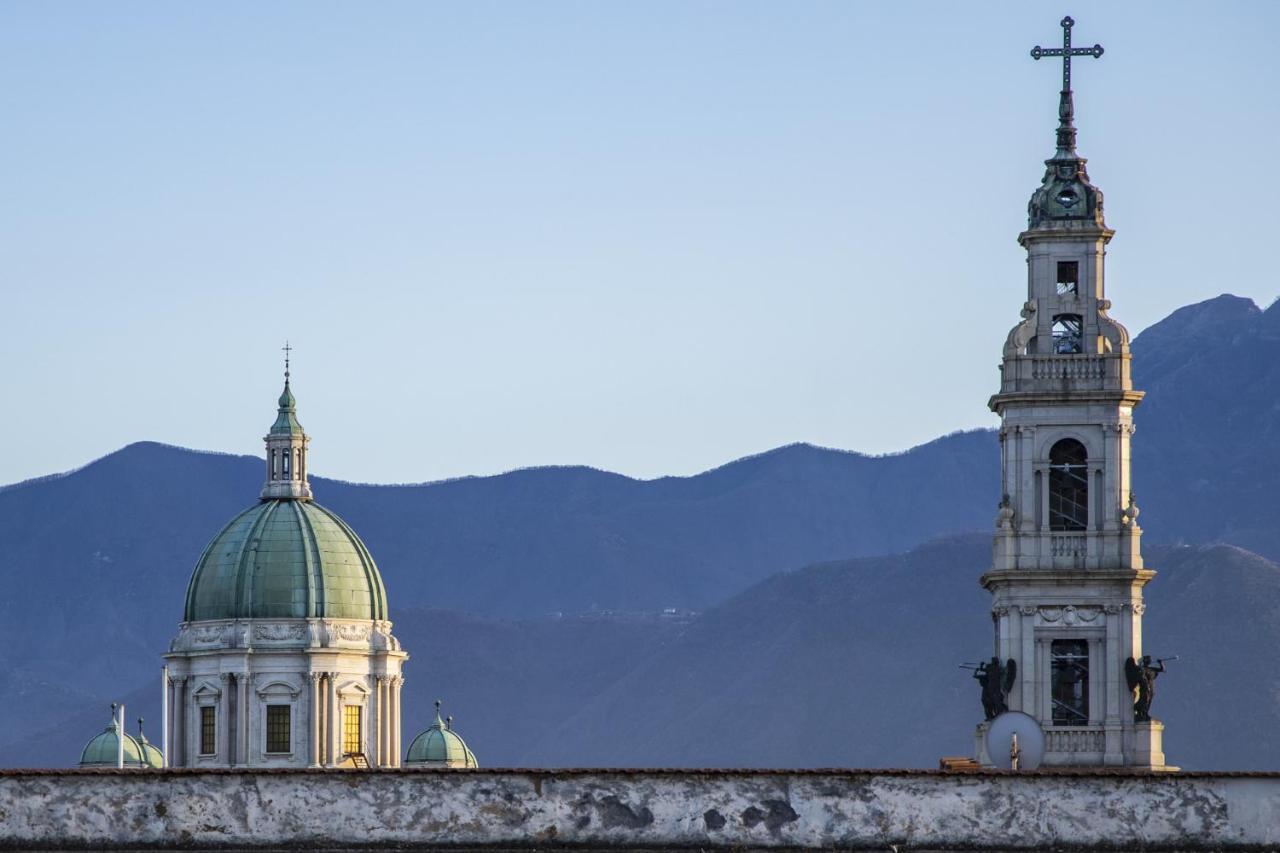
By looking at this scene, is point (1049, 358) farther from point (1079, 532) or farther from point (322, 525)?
point (322, 525)

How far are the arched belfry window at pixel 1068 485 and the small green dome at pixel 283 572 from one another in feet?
224

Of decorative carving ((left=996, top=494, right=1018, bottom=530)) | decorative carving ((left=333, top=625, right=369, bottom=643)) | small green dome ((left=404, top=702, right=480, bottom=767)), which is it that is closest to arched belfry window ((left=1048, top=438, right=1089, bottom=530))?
decorative carving ((left=996, top=494, right=1018, bottom=530))

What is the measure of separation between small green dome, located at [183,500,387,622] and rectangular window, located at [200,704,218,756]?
4.64 metres

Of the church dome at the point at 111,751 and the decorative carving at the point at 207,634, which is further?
the church dome at the point at 111,751

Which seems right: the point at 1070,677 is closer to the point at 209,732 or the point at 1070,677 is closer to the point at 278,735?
the point at 278,735

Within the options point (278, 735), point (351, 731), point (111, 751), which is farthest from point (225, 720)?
point (111, 751)

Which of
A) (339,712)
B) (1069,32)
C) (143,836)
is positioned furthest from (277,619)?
(143,836)

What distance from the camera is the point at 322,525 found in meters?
163

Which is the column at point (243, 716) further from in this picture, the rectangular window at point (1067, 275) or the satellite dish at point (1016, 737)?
the satellite dish at point (1016, 737)

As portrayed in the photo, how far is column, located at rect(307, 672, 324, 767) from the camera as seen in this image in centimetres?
15788

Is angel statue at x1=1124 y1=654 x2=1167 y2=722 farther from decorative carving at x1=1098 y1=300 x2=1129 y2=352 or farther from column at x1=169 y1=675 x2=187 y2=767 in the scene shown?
column at x1=169 y1=675 x2=187 y2=767

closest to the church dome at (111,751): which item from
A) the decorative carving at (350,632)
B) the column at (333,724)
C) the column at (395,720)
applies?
the column at (333,724)

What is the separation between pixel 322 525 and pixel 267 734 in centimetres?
1072

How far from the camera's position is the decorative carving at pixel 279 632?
160 meters
